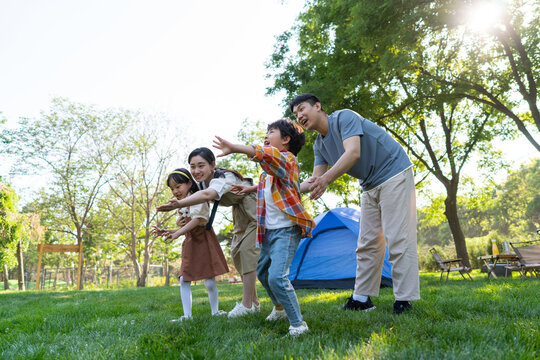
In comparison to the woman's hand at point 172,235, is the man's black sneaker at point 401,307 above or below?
below

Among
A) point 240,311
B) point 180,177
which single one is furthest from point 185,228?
point 240,311

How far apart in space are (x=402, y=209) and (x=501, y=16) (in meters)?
7.79

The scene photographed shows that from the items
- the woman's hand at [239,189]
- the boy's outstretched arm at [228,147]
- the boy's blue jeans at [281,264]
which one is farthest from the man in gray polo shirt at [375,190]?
the boy's outstretched arm at [228,147]

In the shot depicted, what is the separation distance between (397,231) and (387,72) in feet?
20.2

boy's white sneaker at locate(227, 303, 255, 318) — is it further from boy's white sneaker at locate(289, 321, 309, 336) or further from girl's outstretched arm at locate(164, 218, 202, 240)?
boy's white sneaker at locate(289, 321, 309, 336)

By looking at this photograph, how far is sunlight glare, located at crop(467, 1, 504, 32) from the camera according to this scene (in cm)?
739

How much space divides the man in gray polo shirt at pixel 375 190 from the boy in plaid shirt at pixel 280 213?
8.1 inches

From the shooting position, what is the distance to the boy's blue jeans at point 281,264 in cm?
230

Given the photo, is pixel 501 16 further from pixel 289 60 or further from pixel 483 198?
pixel 483 198

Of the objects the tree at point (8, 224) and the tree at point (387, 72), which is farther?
the tree at point (8, 224)

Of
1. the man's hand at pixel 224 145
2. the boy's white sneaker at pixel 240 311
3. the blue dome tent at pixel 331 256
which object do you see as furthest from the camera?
the blue dome tent at pixel 331 256

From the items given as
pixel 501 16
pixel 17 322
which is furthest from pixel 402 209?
pixel 501 16

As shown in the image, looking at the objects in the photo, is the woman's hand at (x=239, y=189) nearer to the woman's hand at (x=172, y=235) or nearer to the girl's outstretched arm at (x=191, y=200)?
the girl's outstretched arm at (x=191, y=200)

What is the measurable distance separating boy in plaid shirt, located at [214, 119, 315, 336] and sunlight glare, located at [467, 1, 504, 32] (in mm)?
6908
